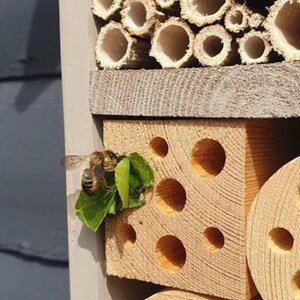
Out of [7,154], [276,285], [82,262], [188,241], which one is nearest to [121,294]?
[82,262]

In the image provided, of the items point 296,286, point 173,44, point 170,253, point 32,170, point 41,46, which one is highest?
point 41,46

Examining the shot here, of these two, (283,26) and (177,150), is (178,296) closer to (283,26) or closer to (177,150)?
(177,150)

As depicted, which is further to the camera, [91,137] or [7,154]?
[7,154]

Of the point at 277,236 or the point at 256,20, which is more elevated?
the point at 256,20

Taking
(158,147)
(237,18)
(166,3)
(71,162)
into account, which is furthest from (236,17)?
(71,162)

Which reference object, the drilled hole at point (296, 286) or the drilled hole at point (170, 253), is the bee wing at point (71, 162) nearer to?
the drilled hole at point (170, 253)

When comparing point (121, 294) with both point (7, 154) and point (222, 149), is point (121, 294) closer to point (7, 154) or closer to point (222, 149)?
point (222, 149)
